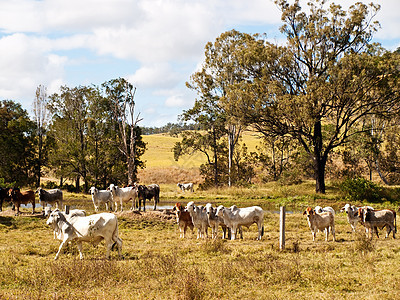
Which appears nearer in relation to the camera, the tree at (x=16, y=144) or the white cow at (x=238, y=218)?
the white cow at (x=238, y=218)

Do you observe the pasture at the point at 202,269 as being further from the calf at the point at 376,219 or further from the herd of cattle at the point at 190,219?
the calf at the point at 376,219

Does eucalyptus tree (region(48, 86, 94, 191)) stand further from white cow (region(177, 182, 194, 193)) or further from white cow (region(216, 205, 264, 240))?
white cow (region(216, 205, 264, 240))

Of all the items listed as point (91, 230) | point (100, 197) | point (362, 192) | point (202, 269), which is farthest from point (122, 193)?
point (362, 192)

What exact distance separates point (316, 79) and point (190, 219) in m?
19.7

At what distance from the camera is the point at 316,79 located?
110 feet

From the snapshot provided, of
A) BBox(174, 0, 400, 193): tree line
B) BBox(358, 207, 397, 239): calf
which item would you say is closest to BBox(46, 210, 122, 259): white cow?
BBox(358, 207, 397, 239): calf

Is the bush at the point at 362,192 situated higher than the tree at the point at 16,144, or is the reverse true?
the tree at the point at 16,144

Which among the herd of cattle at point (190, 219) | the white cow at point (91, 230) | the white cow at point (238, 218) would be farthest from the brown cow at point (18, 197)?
the white cow at point (238, 218)

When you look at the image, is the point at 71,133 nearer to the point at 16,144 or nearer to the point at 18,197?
the point at 16,144

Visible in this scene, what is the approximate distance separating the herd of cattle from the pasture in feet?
→ 1.95

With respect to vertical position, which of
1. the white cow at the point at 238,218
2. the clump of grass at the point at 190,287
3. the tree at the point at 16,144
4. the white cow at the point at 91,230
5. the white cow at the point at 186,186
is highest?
the tree at the point at 16,144

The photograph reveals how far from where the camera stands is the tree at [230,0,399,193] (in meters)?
32.4

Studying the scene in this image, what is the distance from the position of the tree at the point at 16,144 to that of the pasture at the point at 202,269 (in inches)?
1146

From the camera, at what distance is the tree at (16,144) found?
147 feet
